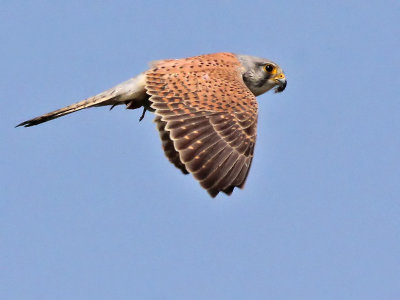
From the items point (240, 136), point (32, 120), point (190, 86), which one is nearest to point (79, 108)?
point (32, 120)

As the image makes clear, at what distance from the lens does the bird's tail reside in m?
12.5

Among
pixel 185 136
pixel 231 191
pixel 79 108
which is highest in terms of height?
pixel 79 108

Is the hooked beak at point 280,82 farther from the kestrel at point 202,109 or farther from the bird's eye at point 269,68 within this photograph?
the kestrel at point 202,109

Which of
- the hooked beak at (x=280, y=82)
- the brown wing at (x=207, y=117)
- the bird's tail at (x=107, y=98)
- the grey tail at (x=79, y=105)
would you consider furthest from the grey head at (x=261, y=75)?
the grey tail at (x=79, y=105)

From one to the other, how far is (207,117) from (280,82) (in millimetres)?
2935

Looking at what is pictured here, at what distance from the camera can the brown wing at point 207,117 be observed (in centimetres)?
1086

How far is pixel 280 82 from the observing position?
1423cm

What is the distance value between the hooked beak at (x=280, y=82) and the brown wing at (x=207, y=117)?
1.18 metres

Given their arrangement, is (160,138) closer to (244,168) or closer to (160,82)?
(160,82)

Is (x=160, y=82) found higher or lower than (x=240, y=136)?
higher

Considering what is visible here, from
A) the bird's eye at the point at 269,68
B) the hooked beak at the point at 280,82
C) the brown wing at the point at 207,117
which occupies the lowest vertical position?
the brown wing at the point at 207,117

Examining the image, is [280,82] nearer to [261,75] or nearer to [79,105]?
[261,75]

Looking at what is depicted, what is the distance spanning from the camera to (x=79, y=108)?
12516 millimetres

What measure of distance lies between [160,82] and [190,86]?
0.42 meters
